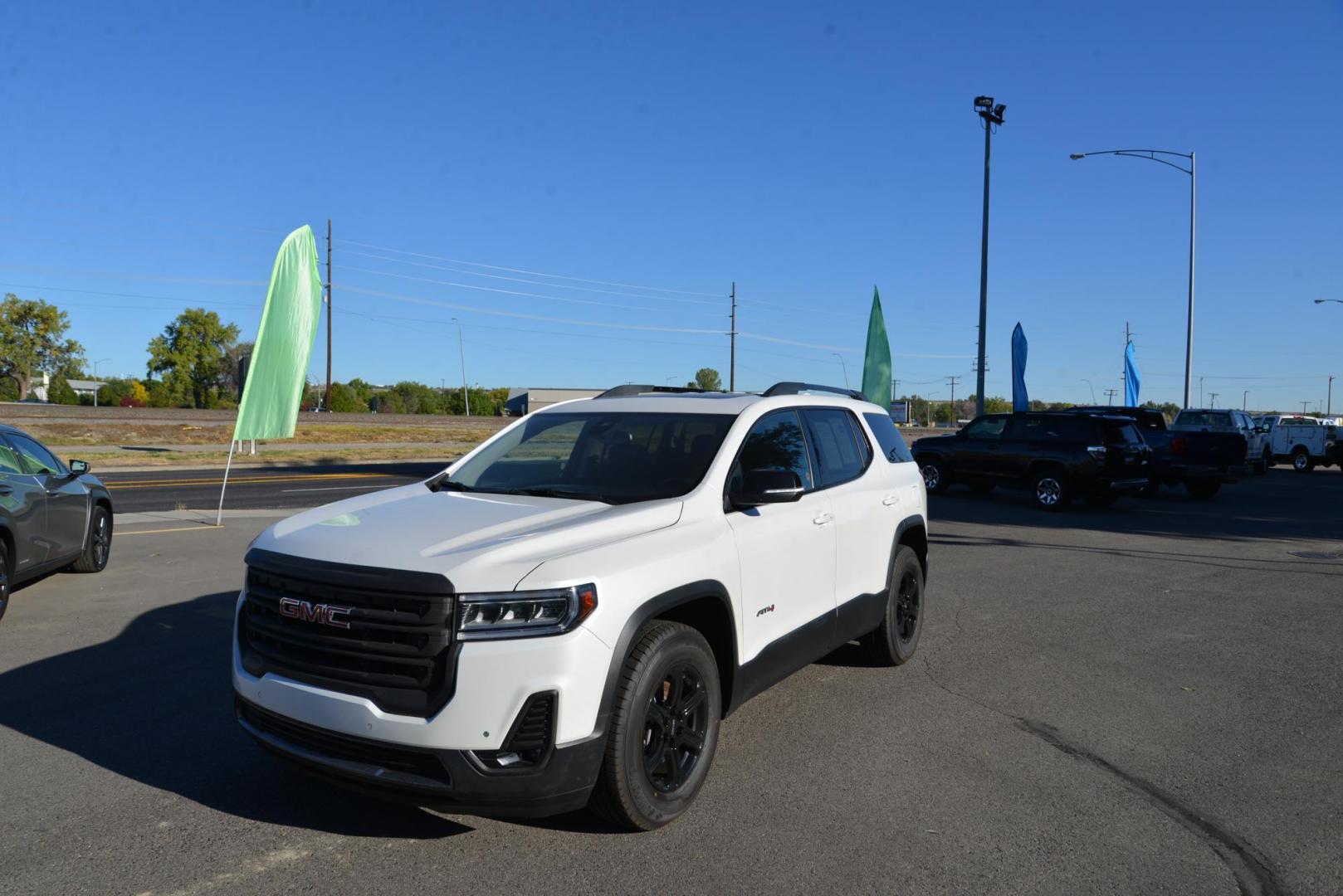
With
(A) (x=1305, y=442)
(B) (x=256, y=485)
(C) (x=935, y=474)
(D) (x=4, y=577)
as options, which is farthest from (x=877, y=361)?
(D) (x=4, y=577)

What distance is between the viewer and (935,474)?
20.0m

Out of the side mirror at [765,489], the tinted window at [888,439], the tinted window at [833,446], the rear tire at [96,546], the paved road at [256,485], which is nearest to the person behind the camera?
the side mirror at [765,489]

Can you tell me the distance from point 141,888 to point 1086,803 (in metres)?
3.72

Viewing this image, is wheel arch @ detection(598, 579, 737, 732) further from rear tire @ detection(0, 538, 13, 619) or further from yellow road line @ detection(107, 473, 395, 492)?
yellow road line @ detection(107, 473, 395, 492)

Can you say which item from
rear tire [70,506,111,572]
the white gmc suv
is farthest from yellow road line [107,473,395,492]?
the white gmc suv

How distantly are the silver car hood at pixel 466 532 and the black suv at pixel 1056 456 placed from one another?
14.9 metres

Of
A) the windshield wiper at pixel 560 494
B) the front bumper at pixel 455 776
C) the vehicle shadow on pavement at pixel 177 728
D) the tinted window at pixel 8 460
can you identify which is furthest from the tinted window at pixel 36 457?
the front bumper at pixel 455 776

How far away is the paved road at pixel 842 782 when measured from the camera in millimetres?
3566

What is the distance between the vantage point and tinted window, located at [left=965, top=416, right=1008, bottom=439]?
19.1 meters

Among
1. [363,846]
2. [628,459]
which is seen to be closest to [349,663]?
[363,846]

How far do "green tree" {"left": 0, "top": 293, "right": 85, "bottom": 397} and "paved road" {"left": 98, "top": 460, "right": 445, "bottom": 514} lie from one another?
236ft

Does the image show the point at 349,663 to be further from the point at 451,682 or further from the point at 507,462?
the point at 507,462

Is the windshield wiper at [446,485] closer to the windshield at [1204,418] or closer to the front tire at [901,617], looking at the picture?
the front tire at [901,617]

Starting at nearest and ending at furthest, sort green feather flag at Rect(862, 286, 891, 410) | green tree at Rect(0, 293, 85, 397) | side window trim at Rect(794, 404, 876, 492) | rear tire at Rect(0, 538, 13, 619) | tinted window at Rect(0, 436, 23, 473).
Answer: side window trim at Rect(794, 404, 876, 492) < rear tire at Rect(0, 538, 13, 619) < tinted window at Rect(0, 436, 23, 473) < green feather flag at Rect(862, 286, 891, 410) < green tree at Rect(0, 293, 85, 397)
